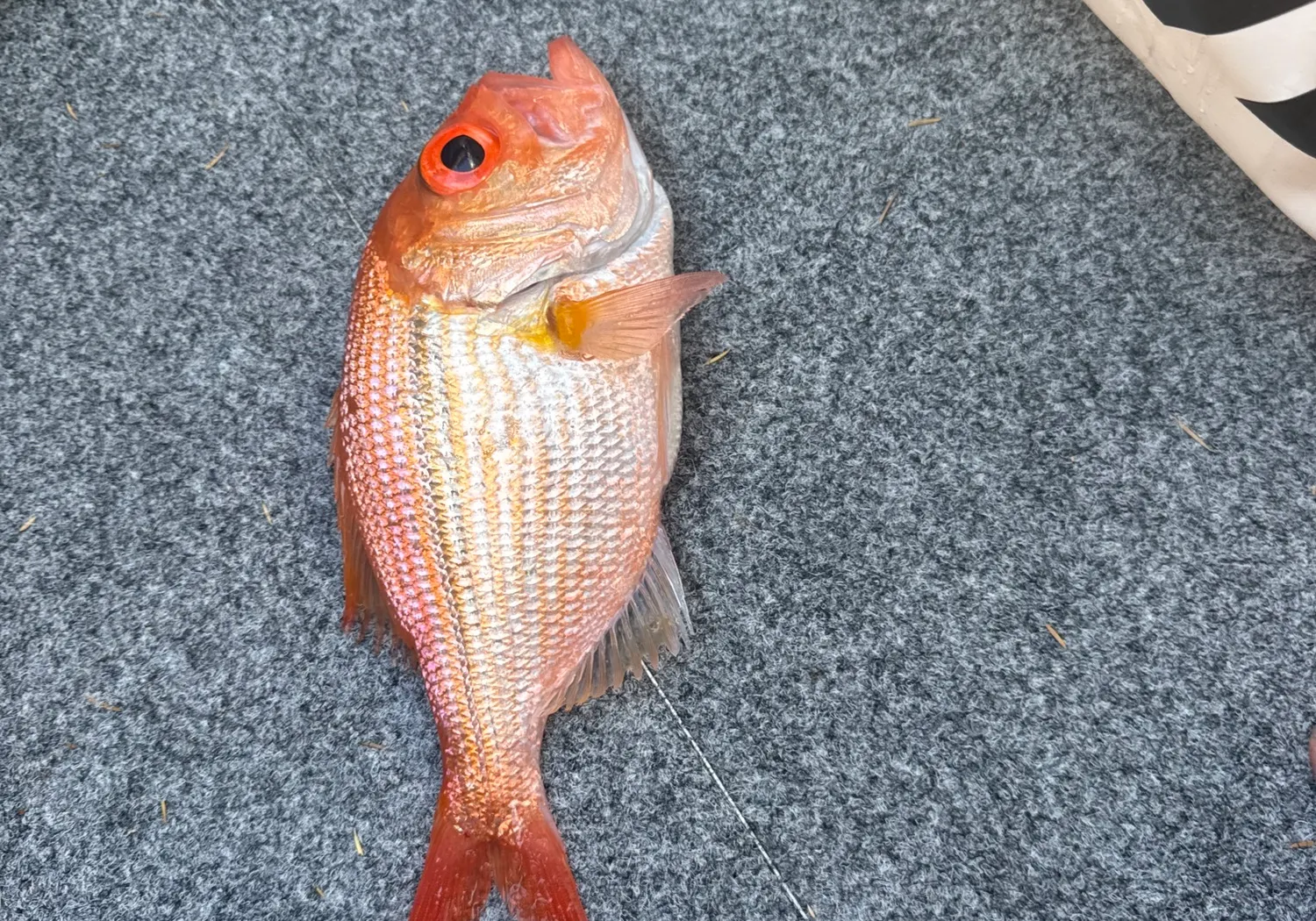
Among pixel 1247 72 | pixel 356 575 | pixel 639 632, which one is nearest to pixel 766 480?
pixel 639 632

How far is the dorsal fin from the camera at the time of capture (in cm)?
87

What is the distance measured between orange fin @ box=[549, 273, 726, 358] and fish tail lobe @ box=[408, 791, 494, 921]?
463mm

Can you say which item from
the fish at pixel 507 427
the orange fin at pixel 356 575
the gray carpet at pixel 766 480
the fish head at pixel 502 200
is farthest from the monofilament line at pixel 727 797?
the fish head at pixel 502 200

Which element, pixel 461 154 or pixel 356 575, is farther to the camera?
pixel 356 575

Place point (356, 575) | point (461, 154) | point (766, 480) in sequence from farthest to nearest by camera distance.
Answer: point (766, 480)
point (356, 575)
point (461, 154)

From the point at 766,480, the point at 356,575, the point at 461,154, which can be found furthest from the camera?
Answer: the point at 766,480

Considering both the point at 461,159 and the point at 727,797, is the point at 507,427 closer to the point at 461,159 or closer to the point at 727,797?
the point at 461,159

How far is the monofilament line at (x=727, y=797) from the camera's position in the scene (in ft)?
3.02

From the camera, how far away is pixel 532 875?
2.72ft

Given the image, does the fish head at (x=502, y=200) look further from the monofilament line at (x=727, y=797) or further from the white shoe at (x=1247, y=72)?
the white shoe at (x=1247, y=72)

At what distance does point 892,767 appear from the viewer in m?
0.93

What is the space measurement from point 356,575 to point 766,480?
444 mm

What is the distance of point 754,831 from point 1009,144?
0.81 metres

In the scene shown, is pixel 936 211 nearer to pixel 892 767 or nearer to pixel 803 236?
pixel 803 236
